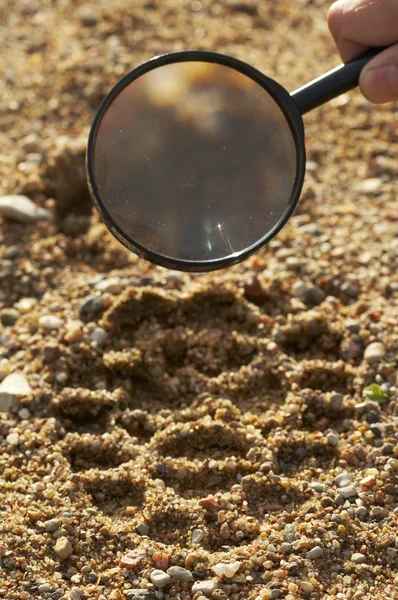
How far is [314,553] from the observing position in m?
2.98

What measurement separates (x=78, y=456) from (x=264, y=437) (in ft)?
2.32

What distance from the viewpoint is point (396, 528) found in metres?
3.08

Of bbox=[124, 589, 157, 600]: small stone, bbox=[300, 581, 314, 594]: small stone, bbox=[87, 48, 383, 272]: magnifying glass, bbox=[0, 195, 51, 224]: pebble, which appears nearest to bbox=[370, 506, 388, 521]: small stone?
bbox=[300, 581, 314, 594]: small stone

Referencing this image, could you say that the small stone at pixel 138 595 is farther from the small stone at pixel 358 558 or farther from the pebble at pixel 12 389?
the pebble at pixel 12 389

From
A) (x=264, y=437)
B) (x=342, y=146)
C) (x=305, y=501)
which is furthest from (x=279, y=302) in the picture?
(x=342, y=146)

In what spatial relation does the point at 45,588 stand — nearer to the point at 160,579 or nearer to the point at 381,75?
the point at 160,579

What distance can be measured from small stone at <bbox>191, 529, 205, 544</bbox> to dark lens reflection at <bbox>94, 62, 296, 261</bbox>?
93 centimetres

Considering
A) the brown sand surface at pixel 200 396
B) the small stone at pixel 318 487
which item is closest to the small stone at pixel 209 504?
the brown sand surface at pixel 200 396

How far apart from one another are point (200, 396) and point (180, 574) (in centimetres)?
82

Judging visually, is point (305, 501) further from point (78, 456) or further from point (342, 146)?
point (342, 146)

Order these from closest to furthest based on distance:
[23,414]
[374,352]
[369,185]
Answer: [23,414] < [374,352] < [369,185]

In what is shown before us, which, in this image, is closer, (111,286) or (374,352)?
(374,352)

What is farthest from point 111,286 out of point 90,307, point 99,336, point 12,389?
point 12,389

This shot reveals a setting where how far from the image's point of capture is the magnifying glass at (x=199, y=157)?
10.2ft
